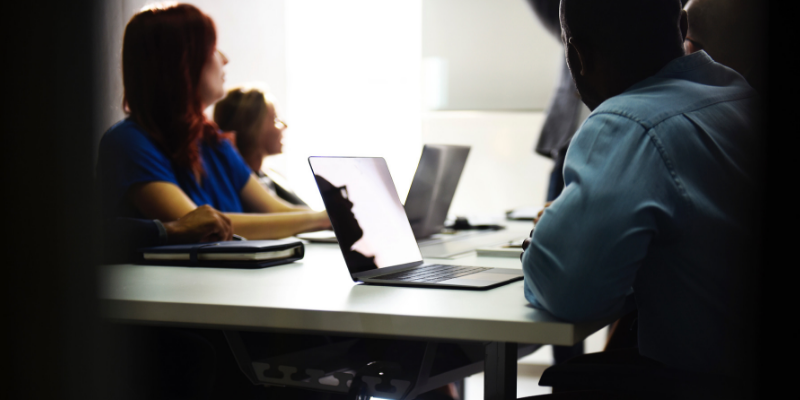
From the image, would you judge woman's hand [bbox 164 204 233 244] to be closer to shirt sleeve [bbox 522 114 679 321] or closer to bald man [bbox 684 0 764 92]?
shirt sleeve [bbox 522 114 679 321]

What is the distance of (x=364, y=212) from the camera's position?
1.10 meters

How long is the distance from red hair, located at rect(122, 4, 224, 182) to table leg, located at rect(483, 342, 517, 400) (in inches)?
43.7

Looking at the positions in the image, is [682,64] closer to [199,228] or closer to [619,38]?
[619,38]

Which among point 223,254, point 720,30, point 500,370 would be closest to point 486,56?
point 720,30

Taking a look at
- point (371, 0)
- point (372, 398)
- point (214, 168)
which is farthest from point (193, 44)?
point (371, 0)

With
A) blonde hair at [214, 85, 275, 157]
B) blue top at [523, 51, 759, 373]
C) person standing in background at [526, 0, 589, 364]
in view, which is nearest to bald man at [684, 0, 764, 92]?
blue top at [523, 51, 759, 373]

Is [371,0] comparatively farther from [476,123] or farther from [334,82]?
[476,123]

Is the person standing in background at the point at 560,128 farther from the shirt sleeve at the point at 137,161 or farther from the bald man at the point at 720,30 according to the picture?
the shirt sleeve at the point at 137,161

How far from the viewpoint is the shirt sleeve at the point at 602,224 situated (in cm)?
73

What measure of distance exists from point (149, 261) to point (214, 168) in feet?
2.42

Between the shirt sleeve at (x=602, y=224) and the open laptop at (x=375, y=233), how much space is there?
0.19 m

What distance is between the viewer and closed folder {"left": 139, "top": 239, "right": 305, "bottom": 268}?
119 cm

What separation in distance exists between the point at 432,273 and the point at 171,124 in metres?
0.95

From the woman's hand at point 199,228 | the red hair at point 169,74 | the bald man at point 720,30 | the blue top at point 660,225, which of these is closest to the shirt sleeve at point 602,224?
the blue top at point 660,225
